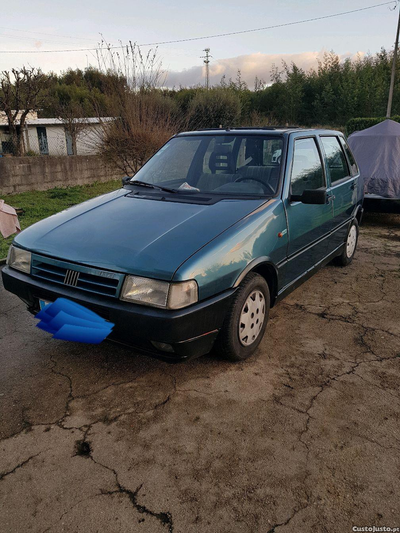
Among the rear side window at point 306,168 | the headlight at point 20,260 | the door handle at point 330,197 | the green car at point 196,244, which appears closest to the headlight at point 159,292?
the green car at point 196,244

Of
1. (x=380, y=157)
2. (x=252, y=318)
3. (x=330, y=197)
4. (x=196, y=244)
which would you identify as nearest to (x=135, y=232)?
(x=196, y=244)

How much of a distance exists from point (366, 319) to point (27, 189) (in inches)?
369

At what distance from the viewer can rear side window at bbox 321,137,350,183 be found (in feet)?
14.3

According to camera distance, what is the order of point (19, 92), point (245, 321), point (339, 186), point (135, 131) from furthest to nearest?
point (19, 92)
point (135, 131)
point (339, 186)
point (245, 321)

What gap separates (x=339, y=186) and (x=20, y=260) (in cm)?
332

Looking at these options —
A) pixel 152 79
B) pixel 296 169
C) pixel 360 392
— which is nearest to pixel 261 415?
pixel 360 392

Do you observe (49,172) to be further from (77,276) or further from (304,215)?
(77,276)

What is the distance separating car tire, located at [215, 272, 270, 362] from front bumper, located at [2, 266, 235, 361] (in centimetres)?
11

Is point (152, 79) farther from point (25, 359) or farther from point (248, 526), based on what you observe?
point (248, 526)

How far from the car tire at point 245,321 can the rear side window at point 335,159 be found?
1.92 metres

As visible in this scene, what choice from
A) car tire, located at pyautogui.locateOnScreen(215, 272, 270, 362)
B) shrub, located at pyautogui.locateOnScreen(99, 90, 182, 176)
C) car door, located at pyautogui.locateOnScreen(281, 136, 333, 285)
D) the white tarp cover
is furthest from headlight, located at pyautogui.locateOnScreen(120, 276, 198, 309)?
shrub, located at pyautogui.locateOnScreen(99, 90, 182, 176)

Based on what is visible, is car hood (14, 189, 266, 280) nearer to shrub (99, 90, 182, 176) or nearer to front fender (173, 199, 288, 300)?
front fender (173, 199, 288, 300)

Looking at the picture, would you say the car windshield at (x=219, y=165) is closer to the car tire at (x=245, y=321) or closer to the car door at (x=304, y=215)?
the car door at (x=304, y=215)

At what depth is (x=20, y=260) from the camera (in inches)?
120
